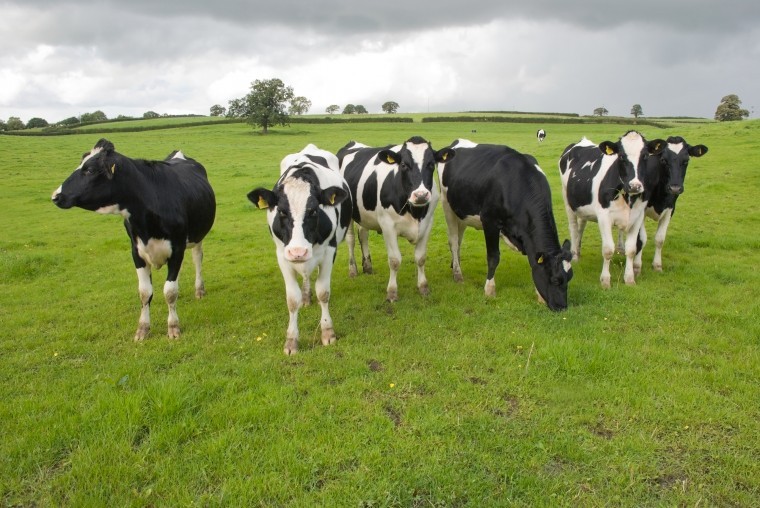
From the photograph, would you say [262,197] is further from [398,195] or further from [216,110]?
[216,110]

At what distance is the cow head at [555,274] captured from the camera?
735 centimetres

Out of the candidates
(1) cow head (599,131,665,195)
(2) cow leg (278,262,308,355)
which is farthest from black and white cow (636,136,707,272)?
(2) cow leg (278,262,308,355)

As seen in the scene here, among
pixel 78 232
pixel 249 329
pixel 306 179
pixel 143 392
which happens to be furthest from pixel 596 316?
pixel 78 232

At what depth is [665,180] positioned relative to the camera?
9.06 m

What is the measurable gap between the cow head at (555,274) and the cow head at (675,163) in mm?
2813

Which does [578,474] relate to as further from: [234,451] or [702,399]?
[234,451]

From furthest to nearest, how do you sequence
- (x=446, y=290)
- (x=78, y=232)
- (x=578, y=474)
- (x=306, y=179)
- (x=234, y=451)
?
1. (x=78, y=232)
2. (x=446, y=290)
3. (x=306, y=179)
4. (x=234, y=451)
5. (x=578, y=474)

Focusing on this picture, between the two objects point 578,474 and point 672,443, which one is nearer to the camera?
point 578,474

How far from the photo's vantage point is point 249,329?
7195 mm

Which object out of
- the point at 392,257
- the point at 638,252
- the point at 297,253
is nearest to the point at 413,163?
the point at 392,257

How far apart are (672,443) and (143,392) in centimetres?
491

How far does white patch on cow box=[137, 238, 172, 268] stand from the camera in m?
6.75

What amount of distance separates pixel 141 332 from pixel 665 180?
29.3 ft

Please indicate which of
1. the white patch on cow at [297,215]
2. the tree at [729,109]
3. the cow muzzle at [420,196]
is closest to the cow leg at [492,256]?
the cow muzzle at [420,196]
